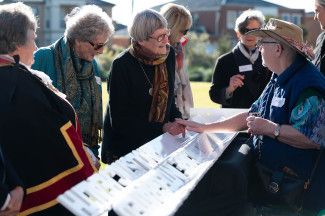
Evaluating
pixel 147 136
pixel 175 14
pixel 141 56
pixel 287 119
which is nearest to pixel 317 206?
pixel 287 119

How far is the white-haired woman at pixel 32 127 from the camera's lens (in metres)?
3.03

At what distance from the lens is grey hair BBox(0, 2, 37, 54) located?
314 cm

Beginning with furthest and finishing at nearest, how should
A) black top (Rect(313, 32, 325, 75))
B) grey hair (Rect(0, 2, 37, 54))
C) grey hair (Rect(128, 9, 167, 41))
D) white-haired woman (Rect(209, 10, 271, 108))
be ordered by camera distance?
1. white-haired woman (Rect(209, 10, 271, 108))
2. black top (Rect(313, 32, 325, 75))
3. grey hair (Rect(128, 9, 167, 41))
4. grey hair (Rect(0, 2, 37, 54))

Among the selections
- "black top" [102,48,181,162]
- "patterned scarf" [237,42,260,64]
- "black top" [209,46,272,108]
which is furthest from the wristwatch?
"patterned scarf" [237,42,260,64]

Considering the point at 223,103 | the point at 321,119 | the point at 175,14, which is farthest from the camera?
the point at 223,103

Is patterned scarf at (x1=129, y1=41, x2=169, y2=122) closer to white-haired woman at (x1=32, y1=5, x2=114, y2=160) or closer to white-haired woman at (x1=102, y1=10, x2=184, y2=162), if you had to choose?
white-haired woman at (x1=102, y1=10, x2=184, y2=162)

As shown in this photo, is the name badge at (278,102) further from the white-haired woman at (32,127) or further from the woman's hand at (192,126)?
the white-haired woman at (32,127)

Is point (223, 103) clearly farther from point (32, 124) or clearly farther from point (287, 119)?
point (32, 124)

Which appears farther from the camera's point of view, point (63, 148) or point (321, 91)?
point (321, 91)

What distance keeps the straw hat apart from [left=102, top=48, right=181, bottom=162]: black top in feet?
3.13

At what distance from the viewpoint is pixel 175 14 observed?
539 centimetres

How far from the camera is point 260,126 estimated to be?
146 inches

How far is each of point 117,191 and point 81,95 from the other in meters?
1.90

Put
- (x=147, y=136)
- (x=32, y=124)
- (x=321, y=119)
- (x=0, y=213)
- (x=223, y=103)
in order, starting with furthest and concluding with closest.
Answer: (x=223, y=103), (x=147, y=136), (x=321, y=119), (x=32, y=124), (x=0, y=213)
